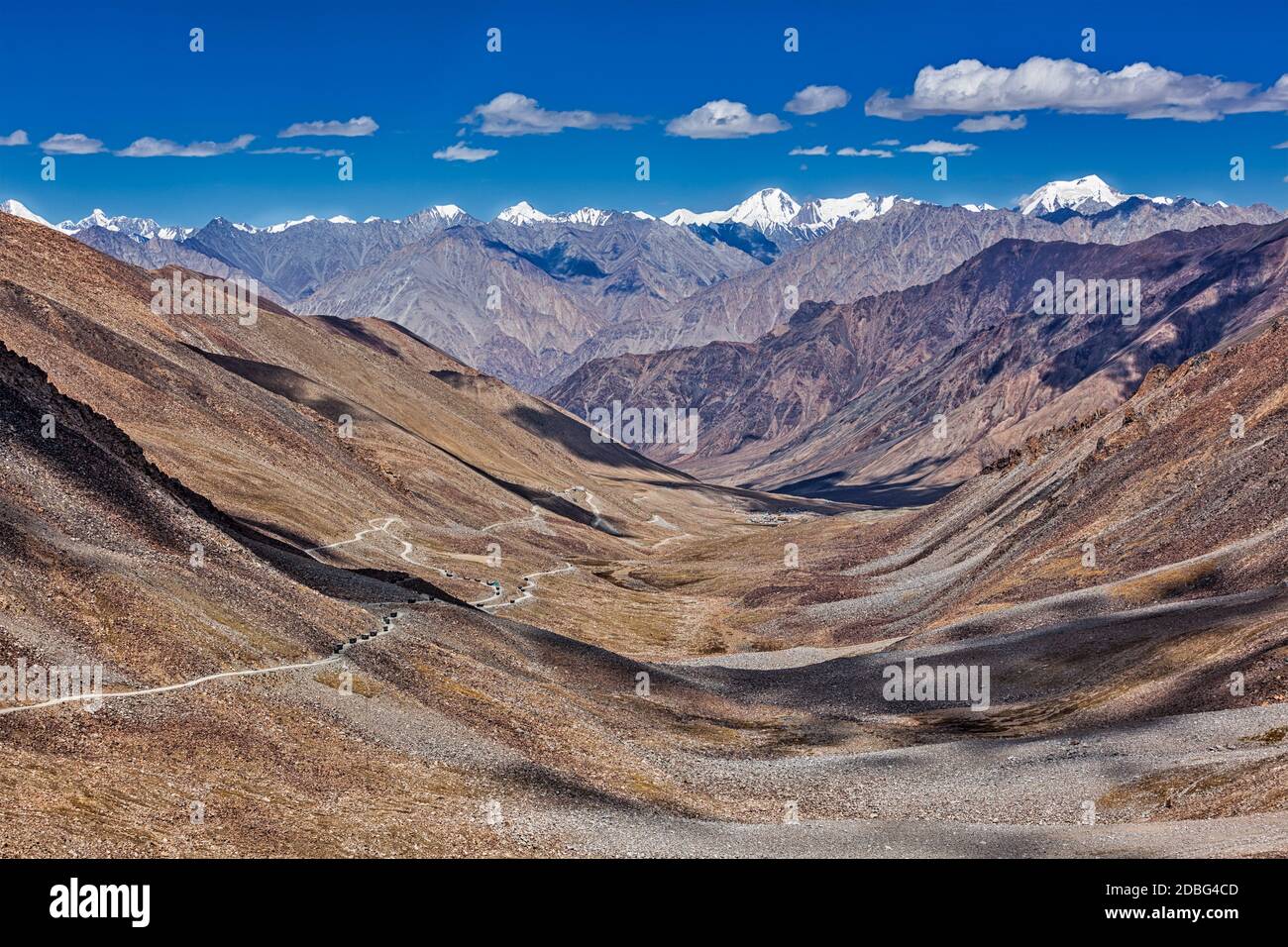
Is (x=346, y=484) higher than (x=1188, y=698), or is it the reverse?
(x=346, y=484)

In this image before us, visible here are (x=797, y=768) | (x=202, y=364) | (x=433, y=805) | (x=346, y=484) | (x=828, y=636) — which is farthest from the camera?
(x=202, y=364)

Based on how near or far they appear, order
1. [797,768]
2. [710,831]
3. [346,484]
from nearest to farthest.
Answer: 1. [710,831]
2. [797,768]
3. [346,484]

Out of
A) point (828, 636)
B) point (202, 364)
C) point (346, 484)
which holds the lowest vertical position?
point (828, 636)

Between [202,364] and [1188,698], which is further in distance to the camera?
[202,364]

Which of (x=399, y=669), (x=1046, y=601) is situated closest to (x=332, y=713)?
(x=399, y=669)
